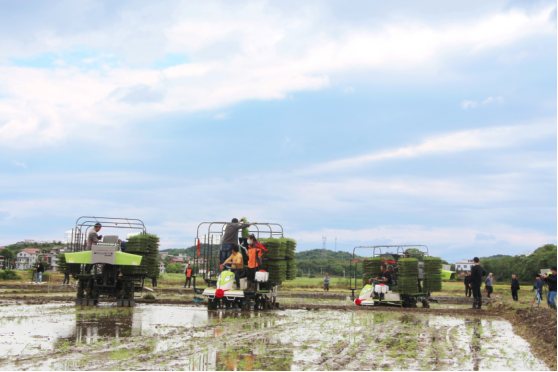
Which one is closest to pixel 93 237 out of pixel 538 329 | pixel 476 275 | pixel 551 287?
pixel 476 275

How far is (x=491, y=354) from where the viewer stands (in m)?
9.29

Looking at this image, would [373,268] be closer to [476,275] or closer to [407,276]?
[407,276]

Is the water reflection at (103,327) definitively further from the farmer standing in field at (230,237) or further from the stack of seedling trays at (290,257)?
the stack of seedling trays at (290,257)

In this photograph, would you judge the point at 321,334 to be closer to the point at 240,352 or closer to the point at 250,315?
the point at 240,352

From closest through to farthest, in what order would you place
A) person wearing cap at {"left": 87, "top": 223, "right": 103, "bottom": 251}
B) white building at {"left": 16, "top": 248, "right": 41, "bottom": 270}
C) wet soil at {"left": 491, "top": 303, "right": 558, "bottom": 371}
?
1. wet soil at {"left": 491, "top": 303, "right": 558, "bottom": 371}
2. person wearing cap at {"left": 87, "top": 223, "right": 103, "bottom": 251}
3. white building at {"left": 16, "top": 248, "right": 41, "bottom": 270}

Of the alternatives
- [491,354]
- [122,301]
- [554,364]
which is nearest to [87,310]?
[122,301]

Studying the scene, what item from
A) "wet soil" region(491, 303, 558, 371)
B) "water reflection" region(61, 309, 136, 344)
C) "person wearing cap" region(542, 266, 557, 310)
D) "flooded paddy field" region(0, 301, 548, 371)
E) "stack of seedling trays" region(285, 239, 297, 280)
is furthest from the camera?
"stack of seedling trays" region(285, 239, 297, 280)

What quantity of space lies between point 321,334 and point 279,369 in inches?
162

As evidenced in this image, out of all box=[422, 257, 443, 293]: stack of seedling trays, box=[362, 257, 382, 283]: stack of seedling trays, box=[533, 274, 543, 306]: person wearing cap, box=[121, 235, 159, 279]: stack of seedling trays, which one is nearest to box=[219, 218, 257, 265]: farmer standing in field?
box=[121, 235, 159, 279]: stack of seedling trays

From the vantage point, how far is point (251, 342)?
1031 cm

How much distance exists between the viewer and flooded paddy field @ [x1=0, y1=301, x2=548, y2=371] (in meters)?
8.16

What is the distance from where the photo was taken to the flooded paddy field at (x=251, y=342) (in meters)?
8.16

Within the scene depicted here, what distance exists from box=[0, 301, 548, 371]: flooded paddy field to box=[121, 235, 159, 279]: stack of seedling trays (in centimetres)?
258

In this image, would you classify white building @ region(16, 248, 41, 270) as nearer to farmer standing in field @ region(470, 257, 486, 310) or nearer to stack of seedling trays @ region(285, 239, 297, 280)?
stack of seedling trays @ region(285, 239, 297, 280)
